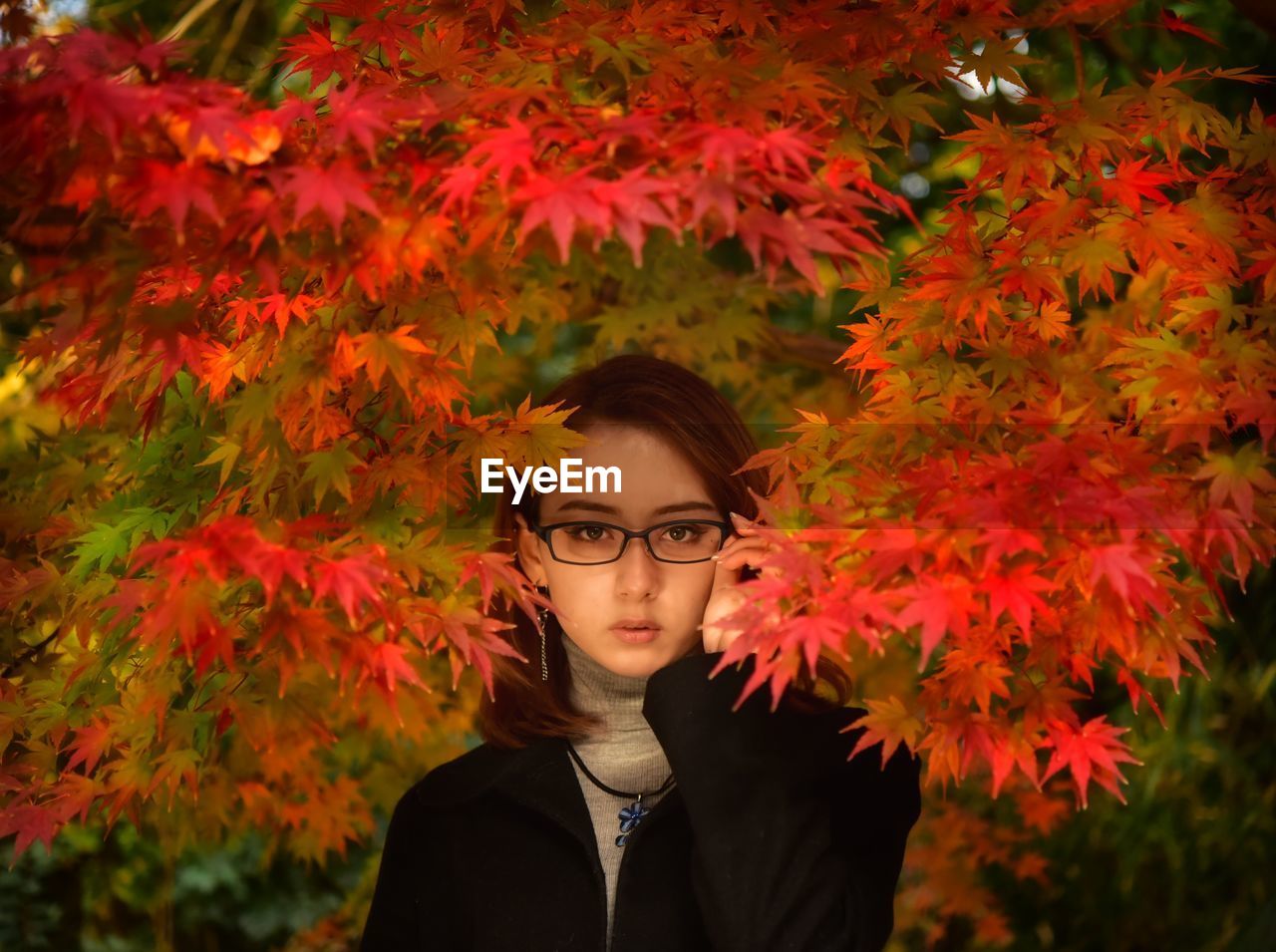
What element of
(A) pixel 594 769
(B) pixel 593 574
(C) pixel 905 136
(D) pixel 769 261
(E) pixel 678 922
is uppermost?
(C) pixel 905 136

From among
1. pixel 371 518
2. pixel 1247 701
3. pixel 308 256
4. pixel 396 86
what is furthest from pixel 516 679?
pixel 1247 701

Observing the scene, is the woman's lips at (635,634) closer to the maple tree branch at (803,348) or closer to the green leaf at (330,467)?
the green leaf at (330,467)

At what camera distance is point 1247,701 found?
3592mm

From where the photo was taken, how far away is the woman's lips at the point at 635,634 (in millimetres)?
1919

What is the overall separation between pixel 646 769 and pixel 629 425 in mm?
554

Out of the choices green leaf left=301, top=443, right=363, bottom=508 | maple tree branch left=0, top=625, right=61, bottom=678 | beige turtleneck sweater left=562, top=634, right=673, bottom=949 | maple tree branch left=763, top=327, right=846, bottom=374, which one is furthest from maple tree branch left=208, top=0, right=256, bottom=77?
beige turtleneck sweater left=562, top=634, right=673, bottom=949

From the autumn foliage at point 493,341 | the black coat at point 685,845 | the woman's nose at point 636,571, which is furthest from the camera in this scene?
the woman's nose at point 636,571

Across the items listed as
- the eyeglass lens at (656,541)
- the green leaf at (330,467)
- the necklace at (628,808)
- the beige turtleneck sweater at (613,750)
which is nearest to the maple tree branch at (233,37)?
the green leaf at (330,467)

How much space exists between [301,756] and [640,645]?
1.33m

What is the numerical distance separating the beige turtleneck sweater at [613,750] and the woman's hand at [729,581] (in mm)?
174

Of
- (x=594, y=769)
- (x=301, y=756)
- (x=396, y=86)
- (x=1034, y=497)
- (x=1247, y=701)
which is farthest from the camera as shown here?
(x=1247, y=701)

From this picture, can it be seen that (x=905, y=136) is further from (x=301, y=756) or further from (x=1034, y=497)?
(x=301, y=756)

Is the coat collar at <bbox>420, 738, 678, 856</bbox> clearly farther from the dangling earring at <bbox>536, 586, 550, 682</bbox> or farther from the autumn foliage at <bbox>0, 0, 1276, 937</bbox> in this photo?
the autumn foliage at <bbox>0, 0, 1276, 937</bbox>

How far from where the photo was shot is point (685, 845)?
1922mm
